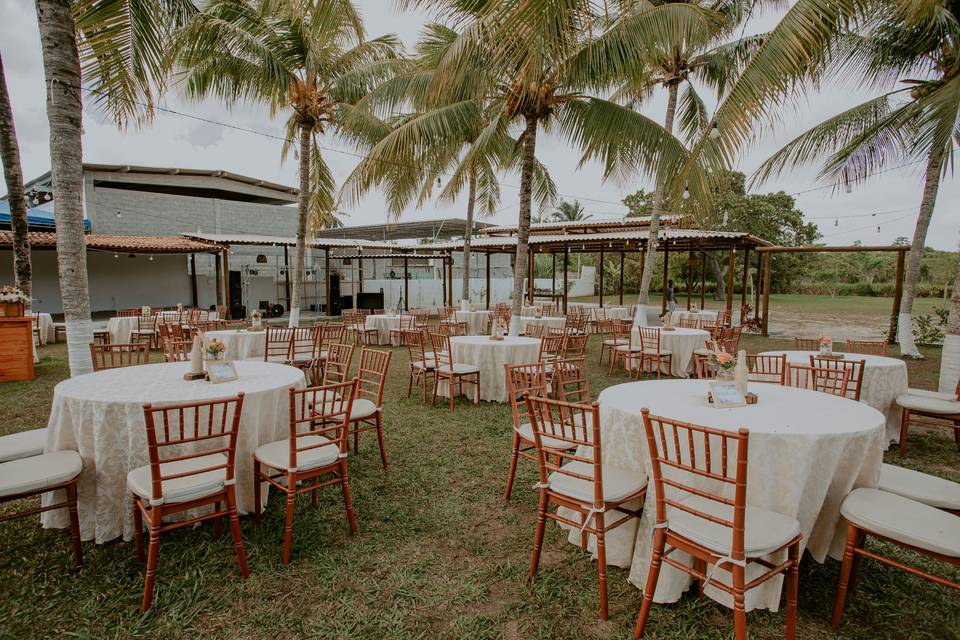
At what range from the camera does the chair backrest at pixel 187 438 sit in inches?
89.8

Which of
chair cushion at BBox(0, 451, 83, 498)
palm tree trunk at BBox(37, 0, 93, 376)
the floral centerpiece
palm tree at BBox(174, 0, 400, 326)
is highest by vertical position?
palm tree at BBox(174, 0, 400, 326)

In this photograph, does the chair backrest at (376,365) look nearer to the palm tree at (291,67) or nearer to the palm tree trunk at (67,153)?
the palm tree trunk at (67,153)

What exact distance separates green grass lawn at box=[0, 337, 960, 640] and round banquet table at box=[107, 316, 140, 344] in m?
9.27

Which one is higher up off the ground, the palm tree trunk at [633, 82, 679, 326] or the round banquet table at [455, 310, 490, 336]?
the palm tree trunk at [633, 82, 679, 326]

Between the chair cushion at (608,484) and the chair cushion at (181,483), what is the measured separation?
5.93 ft

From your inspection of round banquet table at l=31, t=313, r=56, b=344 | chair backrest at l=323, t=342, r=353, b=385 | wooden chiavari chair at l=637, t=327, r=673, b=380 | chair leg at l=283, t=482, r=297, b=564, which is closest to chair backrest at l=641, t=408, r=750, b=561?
chair leg at l=283, t=482, r=297, b=564

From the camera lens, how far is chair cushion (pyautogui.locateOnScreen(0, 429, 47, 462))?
2.90 m

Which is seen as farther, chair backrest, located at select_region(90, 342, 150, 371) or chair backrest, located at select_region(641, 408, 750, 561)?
chair backrest, located at select_region(90, 342, 150, 371)

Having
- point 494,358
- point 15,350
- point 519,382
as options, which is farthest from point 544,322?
point 15,350

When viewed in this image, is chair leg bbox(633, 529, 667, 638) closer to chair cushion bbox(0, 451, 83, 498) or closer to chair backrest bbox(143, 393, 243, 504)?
chair backrest bbox(143, 393, 243, 504)

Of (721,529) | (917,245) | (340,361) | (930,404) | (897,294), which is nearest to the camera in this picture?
(721,529)

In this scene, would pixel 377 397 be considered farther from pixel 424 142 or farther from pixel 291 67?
pixel 291 67

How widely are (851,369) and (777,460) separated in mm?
2850

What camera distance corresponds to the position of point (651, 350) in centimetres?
830
